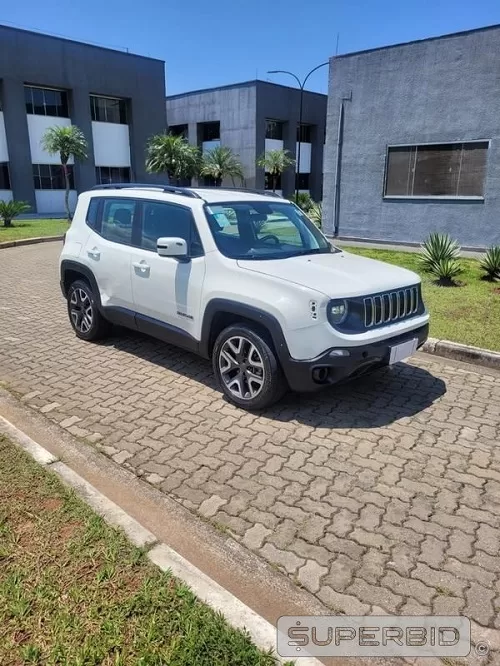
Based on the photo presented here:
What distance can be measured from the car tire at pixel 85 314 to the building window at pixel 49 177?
28.5m

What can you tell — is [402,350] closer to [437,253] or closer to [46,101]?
[437,253]

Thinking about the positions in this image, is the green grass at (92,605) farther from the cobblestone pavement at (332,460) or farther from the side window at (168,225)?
the side window at (168,225)

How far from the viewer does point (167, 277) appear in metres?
4.93

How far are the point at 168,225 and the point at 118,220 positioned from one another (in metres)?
0.92

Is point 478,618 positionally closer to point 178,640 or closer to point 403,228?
point 178,640

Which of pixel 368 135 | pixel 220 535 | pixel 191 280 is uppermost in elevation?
pixel 368 135

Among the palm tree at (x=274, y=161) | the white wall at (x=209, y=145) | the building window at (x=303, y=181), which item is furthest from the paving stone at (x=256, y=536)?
the building window at (x=303, y=181)

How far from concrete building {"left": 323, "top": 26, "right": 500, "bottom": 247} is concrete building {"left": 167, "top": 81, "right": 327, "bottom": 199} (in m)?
26.6

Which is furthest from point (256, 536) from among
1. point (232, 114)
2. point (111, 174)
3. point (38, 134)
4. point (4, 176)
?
point (232, 114)

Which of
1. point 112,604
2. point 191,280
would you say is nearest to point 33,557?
point 112,604

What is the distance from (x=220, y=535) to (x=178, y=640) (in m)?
0.83

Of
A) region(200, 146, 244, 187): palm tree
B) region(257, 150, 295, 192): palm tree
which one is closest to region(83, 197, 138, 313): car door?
region(200, 146, 244, 187): palm tree

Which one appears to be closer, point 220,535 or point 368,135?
point 220,535

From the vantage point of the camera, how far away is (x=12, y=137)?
29438mm
